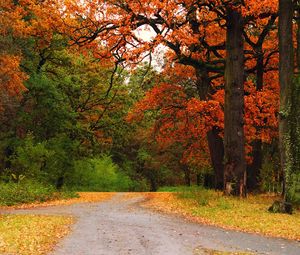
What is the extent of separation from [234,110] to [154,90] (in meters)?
8.87

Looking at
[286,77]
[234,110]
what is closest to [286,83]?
[286,77]

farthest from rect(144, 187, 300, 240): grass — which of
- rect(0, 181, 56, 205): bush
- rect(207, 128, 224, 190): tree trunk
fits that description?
rect(0, 181, 56, 205): bush

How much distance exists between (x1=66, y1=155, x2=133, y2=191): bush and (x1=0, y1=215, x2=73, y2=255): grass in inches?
846

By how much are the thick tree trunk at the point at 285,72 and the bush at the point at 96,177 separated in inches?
848

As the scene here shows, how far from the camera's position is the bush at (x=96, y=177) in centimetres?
3762

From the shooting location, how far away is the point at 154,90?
2902 cm

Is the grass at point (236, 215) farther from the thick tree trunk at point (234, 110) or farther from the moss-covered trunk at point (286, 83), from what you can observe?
the moss-covered trunk at point (286, 83)

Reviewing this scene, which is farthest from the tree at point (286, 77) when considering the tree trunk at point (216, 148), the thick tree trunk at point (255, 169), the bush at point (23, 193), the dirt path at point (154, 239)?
the bush at point (23, 193)

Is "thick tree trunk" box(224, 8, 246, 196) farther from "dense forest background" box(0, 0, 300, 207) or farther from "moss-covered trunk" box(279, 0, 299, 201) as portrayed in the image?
"moss-covered trunk" box(279, 0, 299, 201)

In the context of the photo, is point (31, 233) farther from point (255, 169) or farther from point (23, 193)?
point (255, 169)

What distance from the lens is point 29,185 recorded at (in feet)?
80.1

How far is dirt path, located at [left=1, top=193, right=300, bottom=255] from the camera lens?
1012 centimetres

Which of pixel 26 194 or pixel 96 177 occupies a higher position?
pixel 96 177

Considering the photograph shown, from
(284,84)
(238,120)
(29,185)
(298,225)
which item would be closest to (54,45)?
(29,185)
